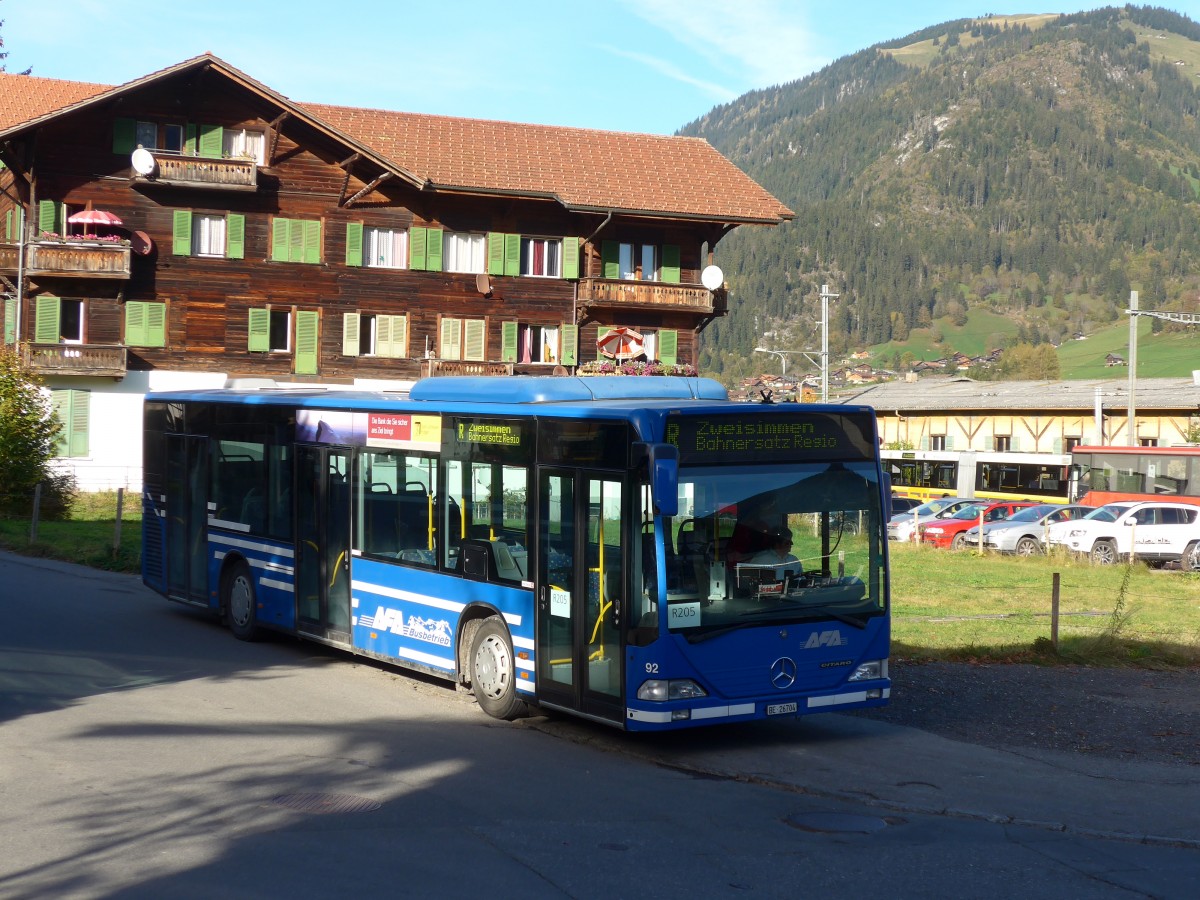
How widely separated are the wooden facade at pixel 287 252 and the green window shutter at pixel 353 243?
48 mm

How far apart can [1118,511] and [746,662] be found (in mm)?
28013

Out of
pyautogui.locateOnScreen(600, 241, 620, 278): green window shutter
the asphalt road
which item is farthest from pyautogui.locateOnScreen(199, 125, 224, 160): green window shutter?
the asphalt road

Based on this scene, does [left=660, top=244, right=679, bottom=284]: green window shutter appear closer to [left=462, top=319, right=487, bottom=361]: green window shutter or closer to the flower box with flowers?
the flower box with flowers

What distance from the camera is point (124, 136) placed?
4328cm

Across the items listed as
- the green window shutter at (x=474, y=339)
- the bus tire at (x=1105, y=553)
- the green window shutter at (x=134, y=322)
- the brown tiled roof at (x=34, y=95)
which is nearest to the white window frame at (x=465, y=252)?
the green window shutter at (x=474, y=339)

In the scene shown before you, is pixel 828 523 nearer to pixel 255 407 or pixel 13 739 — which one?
pixel 13 739

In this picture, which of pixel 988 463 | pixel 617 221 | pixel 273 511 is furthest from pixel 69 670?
pixel 988 463

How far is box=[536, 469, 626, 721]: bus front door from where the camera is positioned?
1052cm

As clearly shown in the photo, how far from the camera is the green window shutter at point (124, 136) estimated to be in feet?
142

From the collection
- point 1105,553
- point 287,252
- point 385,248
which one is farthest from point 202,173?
point 1105,553

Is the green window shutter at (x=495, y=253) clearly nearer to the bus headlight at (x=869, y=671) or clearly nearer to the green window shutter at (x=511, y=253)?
the green window shutter at (x=511, y=253)

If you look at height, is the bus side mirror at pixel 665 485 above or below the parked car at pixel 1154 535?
above

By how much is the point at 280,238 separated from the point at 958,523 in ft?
73.8

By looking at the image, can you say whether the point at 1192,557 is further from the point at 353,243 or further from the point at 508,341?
the point at 353,243
